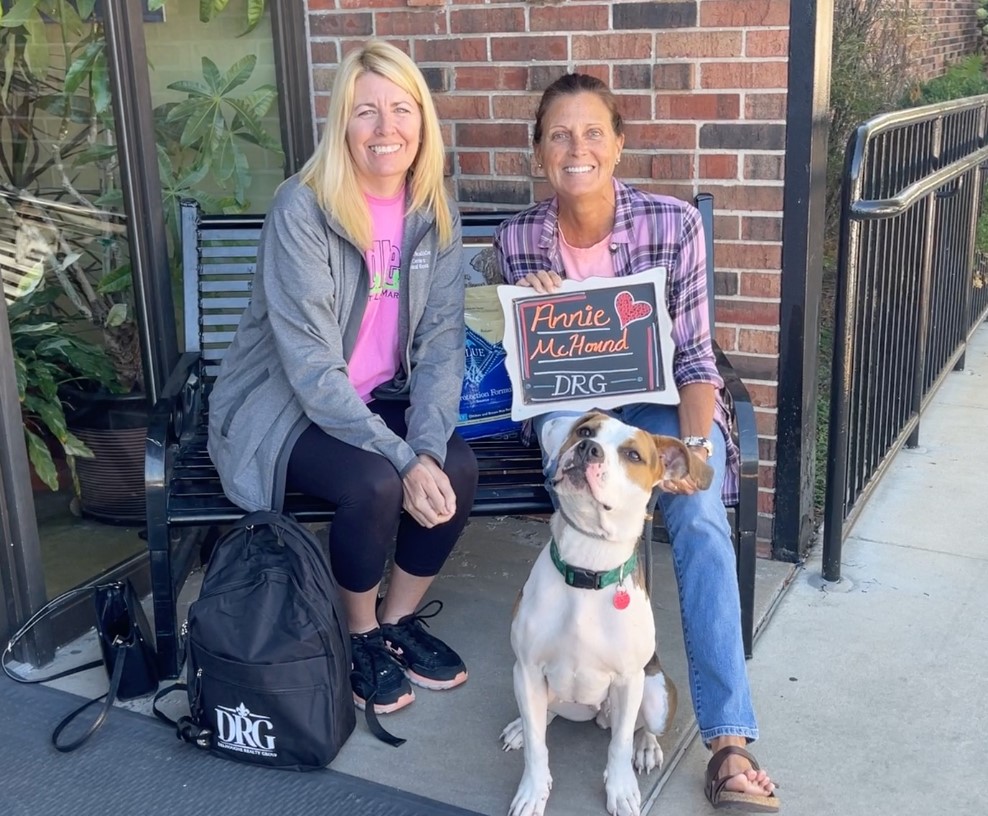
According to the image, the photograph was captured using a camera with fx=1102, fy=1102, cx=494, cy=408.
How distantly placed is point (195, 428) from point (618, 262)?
1.49m

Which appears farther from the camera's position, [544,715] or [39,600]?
[39,600]

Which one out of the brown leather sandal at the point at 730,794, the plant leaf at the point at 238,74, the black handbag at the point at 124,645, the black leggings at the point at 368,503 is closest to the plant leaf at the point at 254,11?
the plant leaf at the point at 238,74

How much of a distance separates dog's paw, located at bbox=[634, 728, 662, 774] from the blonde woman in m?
0.61

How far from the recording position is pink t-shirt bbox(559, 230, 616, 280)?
10.6 feet

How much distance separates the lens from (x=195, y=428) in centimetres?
363

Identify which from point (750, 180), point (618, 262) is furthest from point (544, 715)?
point (750, 180)

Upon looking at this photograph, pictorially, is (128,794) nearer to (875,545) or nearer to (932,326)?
(875,545)

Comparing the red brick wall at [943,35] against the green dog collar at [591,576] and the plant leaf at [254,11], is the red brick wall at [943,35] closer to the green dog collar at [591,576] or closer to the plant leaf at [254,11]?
the plant leaf at [254,11]

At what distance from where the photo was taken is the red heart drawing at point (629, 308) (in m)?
3.13

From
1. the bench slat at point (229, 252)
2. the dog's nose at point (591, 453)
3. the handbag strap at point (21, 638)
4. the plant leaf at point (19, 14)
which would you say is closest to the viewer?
the dog's nose at point (591, 453)

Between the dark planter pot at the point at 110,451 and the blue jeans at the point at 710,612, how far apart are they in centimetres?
172

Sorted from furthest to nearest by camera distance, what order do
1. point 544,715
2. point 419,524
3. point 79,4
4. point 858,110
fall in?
1. point 858,110
2. point 79,4
3. point 419,524
4. point 544,715

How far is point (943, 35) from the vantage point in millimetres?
9234

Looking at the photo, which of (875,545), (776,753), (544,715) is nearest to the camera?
(544,715)
